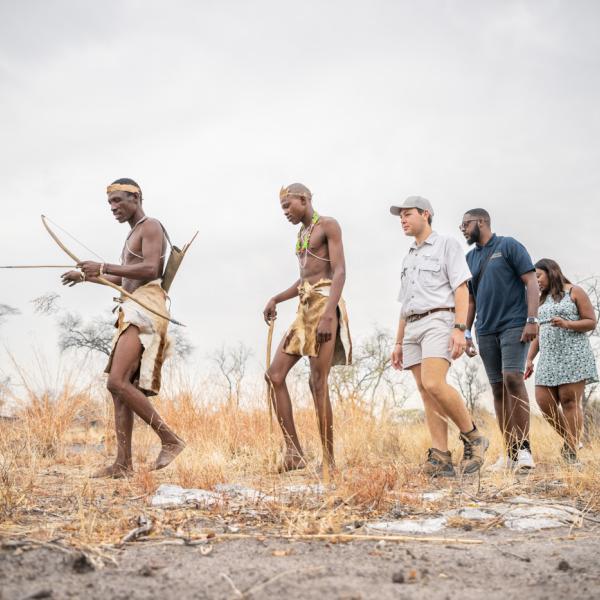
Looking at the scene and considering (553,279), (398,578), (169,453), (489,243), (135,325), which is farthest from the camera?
(553,279)

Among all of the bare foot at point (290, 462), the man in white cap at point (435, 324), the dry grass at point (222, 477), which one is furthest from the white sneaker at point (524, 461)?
the bare foot at point (290, 462)

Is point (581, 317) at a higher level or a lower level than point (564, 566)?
higher

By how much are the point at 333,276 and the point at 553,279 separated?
2.60 m

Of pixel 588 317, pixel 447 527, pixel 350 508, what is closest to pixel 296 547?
pixel 350 508

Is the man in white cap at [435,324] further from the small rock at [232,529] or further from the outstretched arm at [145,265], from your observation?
the small rock at [232,529]

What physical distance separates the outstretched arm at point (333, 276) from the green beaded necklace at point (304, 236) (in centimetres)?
12

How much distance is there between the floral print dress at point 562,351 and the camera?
239 inches

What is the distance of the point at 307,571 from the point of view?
2.21m

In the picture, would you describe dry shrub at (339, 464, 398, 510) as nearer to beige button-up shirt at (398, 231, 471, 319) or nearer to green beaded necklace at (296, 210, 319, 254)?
beige button-up shirt at (398, 231, 471, 319)

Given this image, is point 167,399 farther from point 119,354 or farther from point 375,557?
point 375,557

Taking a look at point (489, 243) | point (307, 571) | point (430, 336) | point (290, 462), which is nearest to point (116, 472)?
point (290, 462)

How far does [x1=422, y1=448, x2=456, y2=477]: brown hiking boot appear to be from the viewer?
4.81 metres

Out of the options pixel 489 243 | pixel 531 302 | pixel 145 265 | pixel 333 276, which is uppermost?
pixel 489 243

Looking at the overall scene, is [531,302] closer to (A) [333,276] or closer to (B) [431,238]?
(B) [431,238]
